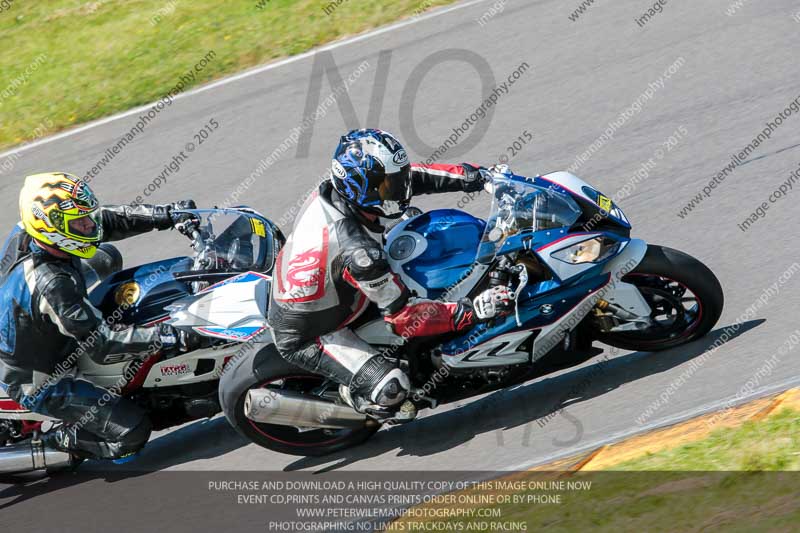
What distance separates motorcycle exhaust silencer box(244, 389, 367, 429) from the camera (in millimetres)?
6504

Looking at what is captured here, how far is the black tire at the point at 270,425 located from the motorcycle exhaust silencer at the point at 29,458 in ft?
4.49

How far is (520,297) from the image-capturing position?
6.20 meters

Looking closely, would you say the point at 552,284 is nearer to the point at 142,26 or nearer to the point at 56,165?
the point at 56,165

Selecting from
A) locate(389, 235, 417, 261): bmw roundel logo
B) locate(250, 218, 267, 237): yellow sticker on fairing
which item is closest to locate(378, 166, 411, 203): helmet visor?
locate(389, 235, 417, 261): bmw roundel logo

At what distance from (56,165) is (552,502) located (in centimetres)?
777

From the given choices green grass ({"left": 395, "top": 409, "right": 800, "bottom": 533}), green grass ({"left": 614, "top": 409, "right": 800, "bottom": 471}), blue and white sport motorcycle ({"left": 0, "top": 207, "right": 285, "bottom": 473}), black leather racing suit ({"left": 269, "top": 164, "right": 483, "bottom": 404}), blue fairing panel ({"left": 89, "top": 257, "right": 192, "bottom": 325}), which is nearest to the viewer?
green grass ({"left": 395, "top": 409, "right": 800, "bottom": 533})

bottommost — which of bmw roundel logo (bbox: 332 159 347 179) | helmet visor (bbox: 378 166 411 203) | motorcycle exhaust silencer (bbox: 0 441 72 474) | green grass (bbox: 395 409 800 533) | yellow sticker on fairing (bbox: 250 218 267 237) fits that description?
motorcycle exhaust silencer (bbox: 0 441 72 474)

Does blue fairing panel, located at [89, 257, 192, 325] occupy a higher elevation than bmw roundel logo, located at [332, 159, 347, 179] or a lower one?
lower

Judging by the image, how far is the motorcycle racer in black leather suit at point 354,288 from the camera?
577 cm

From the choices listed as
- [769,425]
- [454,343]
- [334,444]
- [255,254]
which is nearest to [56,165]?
[255,254]

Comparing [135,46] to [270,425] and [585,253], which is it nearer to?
[270,425]

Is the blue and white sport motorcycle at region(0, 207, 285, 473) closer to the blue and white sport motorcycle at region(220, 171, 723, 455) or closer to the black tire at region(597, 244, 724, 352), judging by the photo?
the blue and white sport motorcycle at region(220, 171, 723, 455)

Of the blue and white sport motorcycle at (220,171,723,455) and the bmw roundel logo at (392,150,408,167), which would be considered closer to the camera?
the bmw roundel logo at (392,150,408,167)

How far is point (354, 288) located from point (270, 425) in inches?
50.7
